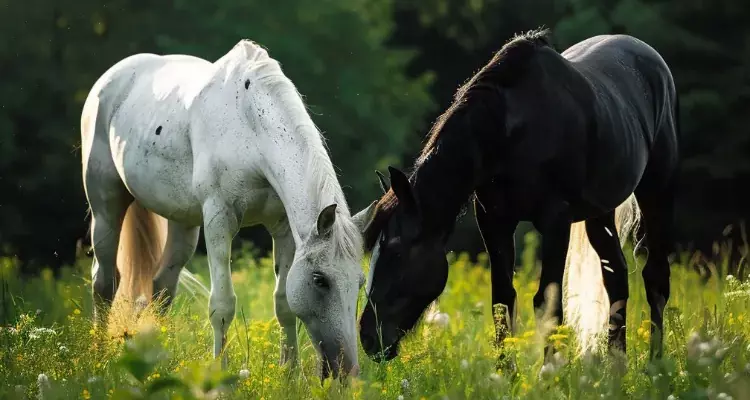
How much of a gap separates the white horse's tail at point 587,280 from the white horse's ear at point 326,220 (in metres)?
1.94

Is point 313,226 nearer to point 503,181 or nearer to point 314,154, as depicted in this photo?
point 314,154

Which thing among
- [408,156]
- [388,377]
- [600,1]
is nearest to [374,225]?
[388,377]

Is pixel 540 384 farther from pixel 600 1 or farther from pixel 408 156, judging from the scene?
pixel 408 156

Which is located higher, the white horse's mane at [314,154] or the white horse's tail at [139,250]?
the white horse's mane at [314,154]

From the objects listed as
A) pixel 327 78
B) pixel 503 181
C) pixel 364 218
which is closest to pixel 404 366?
pixel 364 218

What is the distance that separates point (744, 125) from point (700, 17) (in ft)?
6.74

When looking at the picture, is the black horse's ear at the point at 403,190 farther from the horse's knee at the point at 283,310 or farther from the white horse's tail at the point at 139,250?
the white horse's tail at the point at 139,250

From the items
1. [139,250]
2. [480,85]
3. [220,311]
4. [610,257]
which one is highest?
[480,85]

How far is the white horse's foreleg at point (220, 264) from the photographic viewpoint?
233 inches

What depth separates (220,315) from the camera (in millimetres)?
5922

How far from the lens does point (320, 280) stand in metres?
5.25

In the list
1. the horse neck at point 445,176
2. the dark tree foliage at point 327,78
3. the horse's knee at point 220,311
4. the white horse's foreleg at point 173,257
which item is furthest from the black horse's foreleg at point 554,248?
the dark tree foliage at point 327,78

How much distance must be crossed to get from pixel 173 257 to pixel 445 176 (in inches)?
92.4

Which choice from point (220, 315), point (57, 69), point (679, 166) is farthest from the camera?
point (57, 69)
